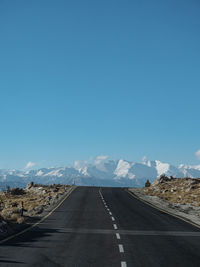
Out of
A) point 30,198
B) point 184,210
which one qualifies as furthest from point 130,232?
point 30,198

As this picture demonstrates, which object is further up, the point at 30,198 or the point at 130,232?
the point at 30,198

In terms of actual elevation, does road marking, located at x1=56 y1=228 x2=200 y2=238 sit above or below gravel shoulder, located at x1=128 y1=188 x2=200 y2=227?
below

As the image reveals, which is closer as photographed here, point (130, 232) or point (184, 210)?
point (130, 232)

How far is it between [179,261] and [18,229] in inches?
399

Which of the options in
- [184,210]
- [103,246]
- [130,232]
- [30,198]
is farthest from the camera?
[30,198]

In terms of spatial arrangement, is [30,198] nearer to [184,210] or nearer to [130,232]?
[184,210]

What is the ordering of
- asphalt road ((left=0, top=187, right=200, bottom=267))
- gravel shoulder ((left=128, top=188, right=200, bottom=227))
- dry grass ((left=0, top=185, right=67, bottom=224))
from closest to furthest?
asphalt road ((left=0, top=187, right=200, bottom=267)) < gravel shoulder ((left=128, top=188, right=200, bottom=227)) < dry grass ((left=0, top=185, right=67, bottom=224))

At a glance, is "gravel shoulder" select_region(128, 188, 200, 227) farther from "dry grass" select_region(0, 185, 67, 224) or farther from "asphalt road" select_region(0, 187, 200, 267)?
"dry grass" select_region(0, 185, 67, 224)

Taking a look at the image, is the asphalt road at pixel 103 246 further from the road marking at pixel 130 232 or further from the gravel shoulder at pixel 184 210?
the gravel shoulder at pixel 184 210

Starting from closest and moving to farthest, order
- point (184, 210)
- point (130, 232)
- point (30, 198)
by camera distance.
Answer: point (130, 232)
point (184, 210)
point (30, 198)

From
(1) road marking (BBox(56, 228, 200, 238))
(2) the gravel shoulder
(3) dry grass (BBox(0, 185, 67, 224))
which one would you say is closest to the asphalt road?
(1) road marking (BBox(56, 228, 200, 238))

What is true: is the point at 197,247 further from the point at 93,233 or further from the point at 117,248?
the point at 93,233

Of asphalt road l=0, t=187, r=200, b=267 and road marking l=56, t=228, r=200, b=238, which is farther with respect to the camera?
road marking l=56, t=228, r=200, b=238

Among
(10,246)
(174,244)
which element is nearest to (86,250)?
(10,246)
